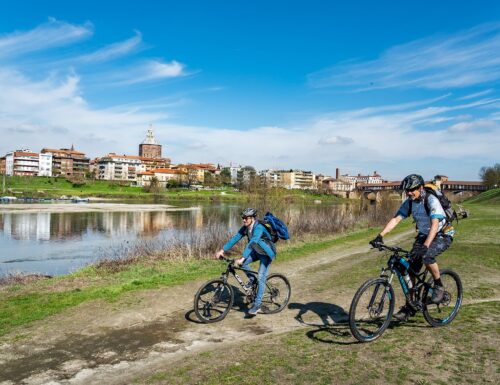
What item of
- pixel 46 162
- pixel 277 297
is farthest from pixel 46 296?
pixel 46 162

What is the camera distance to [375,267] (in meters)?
13.0

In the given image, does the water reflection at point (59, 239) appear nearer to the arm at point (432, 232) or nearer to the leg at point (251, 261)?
the leg at point (251, 261)

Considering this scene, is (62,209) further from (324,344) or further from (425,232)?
(425,232)

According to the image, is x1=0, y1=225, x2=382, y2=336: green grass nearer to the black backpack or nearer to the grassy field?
the grassy field

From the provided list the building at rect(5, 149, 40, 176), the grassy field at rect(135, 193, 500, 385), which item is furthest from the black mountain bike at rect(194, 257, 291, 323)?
the building at rect(5, 149, 40, 176)

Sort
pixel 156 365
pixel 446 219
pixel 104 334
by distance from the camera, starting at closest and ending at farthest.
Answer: pixel 156 365 → pixel 446 219 → pixel 104 334

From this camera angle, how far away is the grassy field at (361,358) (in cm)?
503

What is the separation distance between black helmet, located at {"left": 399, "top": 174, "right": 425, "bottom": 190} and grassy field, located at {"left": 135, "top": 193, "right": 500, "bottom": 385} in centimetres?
216

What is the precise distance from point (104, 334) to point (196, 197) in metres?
104

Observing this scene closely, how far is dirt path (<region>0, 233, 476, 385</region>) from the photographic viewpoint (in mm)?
5777

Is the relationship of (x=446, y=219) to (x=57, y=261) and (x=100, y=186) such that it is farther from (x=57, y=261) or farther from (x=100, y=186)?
(x=100, y=186)

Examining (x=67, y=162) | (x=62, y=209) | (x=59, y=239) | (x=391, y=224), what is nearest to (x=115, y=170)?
(x=67, y=162)

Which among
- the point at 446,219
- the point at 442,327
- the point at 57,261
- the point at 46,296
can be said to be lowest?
the point at 57,261

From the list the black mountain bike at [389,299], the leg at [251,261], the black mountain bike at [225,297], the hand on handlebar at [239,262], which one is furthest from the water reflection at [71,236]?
the black mountain bike at [389,299]
